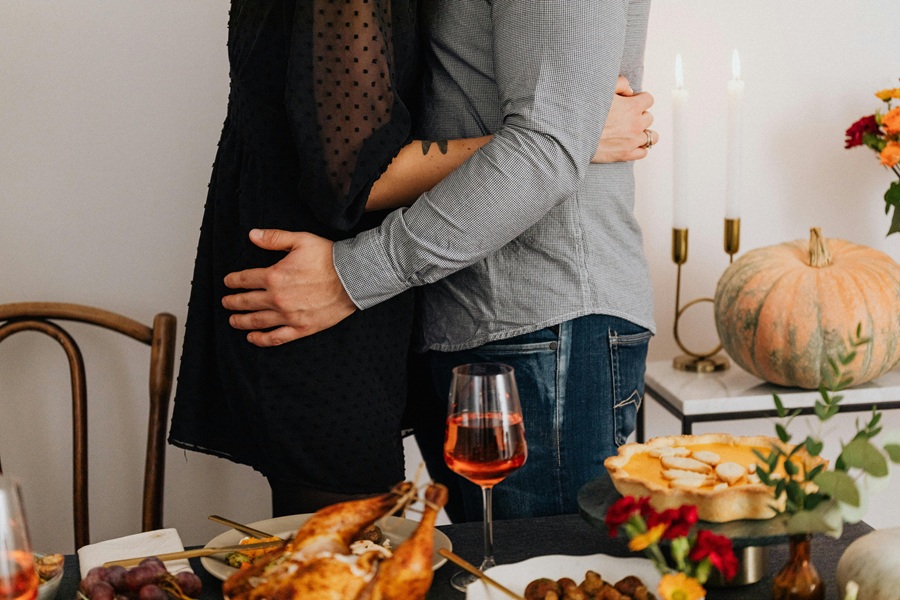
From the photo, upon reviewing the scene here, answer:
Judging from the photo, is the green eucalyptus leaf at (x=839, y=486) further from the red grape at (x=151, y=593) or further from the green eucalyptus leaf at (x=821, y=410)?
the red grape at (x=151, y=593)

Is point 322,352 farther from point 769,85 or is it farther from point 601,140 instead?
point 769,85

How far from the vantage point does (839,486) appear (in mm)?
614

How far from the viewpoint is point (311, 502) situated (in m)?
1.13

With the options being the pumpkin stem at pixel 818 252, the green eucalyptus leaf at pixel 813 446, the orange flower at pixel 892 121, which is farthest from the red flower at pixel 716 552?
the orange flower at pixel 892 121

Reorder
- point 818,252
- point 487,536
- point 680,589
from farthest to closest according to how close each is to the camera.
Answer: point 818,252 → point 487,536 → point 680,589

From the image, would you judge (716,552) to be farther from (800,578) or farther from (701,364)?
(701,364)

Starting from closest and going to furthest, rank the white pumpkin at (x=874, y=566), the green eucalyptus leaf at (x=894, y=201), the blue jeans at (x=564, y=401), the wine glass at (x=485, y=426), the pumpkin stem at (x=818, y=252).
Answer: the white pumpkin at (x=874, y=566) < the wine glass at (x=485, y=426) < the blue jeans at (x=564, y=401) < the pumpkin stem at (x=818, y=252) < the green eucalyptus leaf at (x=894, y=201)

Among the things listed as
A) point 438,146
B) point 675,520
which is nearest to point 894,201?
point 438,146

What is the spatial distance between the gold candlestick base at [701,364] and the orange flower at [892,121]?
50cm

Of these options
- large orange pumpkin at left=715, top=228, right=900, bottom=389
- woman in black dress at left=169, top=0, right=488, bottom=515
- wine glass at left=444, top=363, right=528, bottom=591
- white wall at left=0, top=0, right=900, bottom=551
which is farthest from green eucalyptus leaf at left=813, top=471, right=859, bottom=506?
white wall at left=0, top=0, right=900, bottom=551

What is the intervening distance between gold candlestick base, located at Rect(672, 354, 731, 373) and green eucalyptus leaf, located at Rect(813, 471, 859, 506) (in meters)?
1.14

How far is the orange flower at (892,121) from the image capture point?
159cm

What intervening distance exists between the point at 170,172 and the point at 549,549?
1.13m

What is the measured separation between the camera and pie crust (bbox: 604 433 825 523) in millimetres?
750
